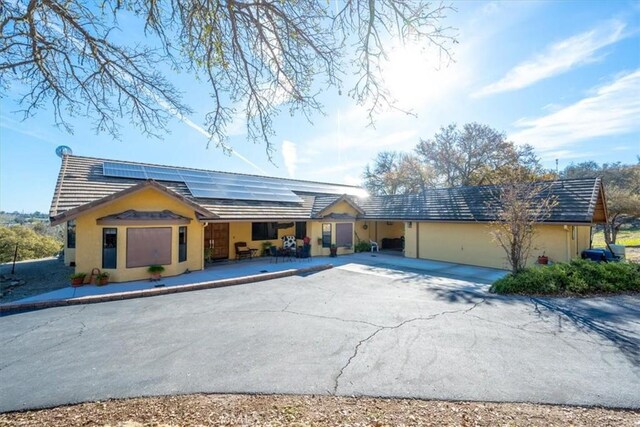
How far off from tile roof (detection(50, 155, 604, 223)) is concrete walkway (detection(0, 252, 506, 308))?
8.48 ft

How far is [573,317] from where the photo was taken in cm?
756

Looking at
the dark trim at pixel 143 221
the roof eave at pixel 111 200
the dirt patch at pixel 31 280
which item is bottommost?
the dirt patch at pixel 31 280

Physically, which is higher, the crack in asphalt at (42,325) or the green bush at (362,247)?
the green bush at (362,247)

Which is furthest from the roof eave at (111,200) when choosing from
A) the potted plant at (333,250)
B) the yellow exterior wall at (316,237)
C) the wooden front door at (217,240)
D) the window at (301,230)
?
the potted plant at (333,250)

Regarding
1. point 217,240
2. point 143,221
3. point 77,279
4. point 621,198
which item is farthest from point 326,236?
point 621,198

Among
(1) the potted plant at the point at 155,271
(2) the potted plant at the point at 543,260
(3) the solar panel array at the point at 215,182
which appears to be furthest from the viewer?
(3) the solar panel array at the point at 215,182

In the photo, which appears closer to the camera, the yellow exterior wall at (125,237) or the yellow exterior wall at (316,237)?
the yellow exterior wall at (125,237)

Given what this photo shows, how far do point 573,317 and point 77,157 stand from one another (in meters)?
22.4

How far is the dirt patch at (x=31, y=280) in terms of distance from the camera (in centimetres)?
965

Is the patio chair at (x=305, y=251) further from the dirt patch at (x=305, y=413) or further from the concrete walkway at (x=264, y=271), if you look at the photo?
the dirt patch at (x=305, y=413)

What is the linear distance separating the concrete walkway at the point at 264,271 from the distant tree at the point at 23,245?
56.9ft

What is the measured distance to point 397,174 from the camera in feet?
116

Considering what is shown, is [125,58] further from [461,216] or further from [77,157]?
[461,216]

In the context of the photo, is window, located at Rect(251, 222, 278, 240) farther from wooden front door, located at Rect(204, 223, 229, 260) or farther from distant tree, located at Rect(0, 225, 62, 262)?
distant tree, located at Rect(0, 225, 62, 262)
